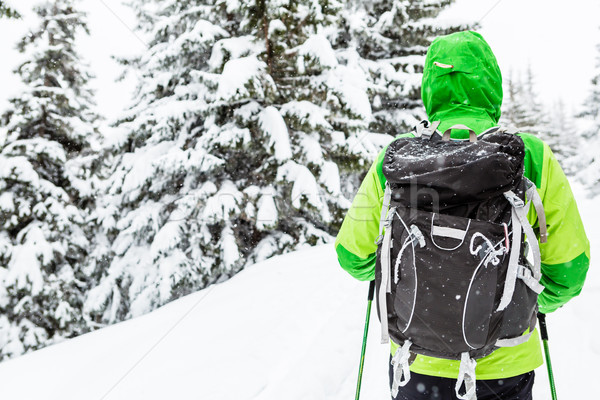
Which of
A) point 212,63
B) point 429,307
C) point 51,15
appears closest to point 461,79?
point 429,307

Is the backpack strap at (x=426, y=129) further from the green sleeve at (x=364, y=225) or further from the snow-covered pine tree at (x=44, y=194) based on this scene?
the snow-covered pine tree at (x=44, y=194)

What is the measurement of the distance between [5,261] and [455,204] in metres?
12.0

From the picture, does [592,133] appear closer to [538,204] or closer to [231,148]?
[231,148]

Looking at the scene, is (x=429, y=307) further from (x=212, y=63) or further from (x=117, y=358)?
(x=212, y=63)

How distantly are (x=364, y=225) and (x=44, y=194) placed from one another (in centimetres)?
1141

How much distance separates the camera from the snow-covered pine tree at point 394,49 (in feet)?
34.0

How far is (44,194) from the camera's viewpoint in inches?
407

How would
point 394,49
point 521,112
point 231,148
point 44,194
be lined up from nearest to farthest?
point 231,148, point 44,194, point 394,49, point 521,112

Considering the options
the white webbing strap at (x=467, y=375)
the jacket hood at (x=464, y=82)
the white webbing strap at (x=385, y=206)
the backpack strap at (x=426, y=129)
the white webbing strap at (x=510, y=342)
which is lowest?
the white webbing strap at (x=467, y=375)

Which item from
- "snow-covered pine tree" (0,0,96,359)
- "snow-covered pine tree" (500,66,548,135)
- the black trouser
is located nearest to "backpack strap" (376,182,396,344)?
the black trouser

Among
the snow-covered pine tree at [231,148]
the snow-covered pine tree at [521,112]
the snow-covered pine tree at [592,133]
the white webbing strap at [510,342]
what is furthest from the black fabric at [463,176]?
the snow-covered pine tree at [521,112]

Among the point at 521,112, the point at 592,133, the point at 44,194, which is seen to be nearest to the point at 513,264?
the point at 44,194

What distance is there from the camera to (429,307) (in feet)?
4.55

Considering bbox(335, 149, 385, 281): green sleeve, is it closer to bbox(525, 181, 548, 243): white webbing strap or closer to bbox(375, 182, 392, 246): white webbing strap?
bbox(375, 182, 392, 246): white webbing strap
